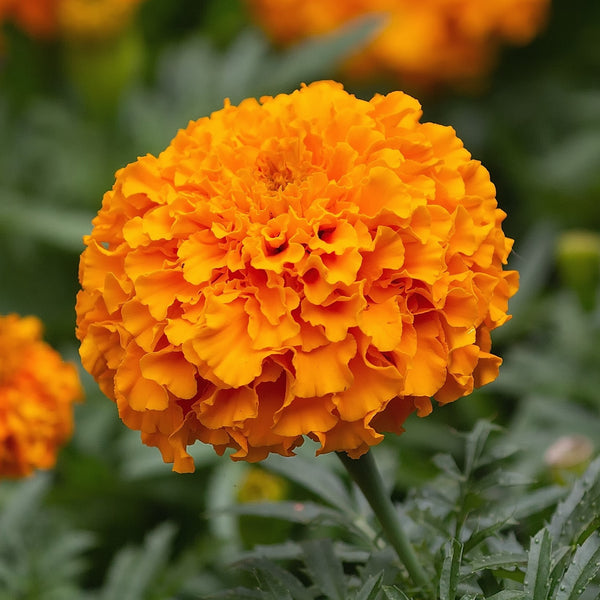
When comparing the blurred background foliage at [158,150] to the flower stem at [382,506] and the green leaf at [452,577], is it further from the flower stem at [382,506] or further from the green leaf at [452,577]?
Answer: the green leaf at [452,577]

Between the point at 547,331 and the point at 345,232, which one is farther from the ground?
the point at 547,331

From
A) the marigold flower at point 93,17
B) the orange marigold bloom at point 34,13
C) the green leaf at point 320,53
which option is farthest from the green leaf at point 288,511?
the orange marigold bloom at point 34,13

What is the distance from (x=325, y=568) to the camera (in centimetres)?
86

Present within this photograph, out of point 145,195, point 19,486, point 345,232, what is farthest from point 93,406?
point 345,232

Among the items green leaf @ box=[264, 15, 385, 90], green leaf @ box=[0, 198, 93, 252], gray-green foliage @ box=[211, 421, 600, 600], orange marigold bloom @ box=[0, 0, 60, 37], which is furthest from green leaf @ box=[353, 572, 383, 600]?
orange marigold bloom @ box=[0, 0, 60, 37]

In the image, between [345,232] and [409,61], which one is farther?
[409,61]

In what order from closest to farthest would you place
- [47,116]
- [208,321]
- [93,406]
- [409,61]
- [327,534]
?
[208,321]
[327,534]
[93,406]
[409,61]
[47,116]

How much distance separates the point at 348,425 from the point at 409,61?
1.45 m

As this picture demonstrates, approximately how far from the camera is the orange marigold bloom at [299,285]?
2.35ft

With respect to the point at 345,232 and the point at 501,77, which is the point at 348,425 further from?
the point at 501,77

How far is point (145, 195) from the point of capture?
822 mm

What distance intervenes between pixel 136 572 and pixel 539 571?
689 millimetres

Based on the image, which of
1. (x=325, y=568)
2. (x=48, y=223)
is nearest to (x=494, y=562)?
(x=325, y=568)

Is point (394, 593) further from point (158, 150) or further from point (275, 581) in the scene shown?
point (158, 150)
